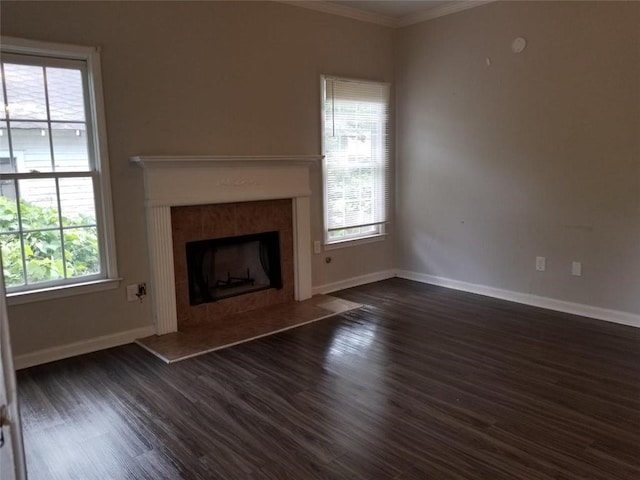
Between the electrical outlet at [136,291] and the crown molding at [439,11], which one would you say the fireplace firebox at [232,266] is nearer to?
the electrical outlet at [136,291]

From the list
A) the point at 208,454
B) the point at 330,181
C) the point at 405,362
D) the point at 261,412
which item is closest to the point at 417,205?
the point at 330,181

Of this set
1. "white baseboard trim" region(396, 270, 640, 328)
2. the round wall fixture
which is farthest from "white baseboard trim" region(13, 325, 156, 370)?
the round wall fixture

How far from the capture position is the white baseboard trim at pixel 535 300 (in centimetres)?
383

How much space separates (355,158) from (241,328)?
2.14 m

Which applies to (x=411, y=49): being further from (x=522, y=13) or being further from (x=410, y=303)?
(x=410, y=303)

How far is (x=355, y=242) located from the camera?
5105mm

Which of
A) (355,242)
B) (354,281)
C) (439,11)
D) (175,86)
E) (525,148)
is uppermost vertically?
(439,11)

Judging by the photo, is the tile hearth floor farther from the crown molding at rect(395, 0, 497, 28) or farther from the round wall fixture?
the crown molding at rect(395, 0, 497, 28)

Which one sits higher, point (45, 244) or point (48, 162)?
point (48, 162)

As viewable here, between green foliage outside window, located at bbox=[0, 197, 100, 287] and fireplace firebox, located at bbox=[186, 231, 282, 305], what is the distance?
750 millimetres

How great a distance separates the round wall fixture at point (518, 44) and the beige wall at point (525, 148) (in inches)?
1.8

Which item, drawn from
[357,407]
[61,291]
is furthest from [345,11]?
[357,407]

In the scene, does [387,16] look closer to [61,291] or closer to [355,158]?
[355,158]

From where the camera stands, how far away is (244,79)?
4.07 meters
